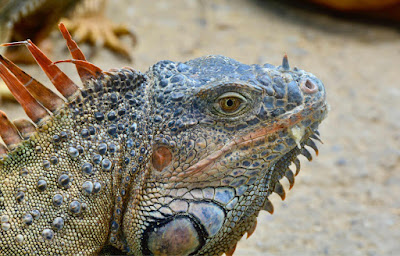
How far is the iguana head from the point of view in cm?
252

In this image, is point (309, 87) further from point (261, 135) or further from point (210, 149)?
point (210, 149)

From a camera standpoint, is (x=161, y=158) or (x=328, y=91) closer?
(x=161, y=158)

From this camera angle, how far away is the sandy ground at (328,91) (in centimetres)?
474

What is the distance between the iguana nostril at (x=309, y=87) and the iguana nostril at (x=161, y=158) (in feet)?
2.57

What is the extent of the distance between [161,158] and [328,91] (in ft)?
16.5

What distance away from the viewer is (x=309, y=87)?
2.67 metres

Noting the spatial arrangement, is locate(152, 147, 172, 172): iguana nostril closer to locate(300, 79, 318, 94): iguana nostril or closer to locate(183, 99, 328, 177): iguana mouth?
locate(183, 99, 328, 177): iguana mouth

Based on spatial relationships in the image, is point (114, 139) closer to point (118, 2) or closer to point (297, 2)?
point (118, 2)

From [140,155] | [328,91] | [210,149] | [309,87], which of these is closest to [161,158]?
[140,155]

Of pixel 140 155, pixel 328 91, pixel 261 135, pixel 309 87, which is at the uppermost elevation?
pixel 328 91

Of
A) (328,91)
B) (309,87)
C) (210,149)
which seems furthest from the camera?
(328,91)

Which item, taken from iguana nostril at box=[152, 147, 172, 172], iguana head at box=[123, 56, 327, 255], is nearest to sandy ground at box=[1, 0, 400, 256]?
iguana head at box=[123, 56, 327, 255]

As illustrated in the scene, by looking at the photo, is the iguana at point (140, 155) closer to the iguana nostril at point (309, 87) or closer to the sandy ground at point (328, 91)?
the iguana nostril at point (309, 87)

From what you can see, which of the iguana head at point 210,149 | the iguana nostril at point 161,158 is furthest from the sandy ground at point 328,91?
the iguana nostril at point 161,158
